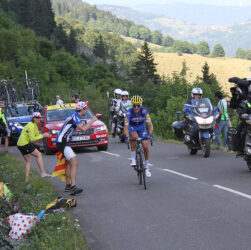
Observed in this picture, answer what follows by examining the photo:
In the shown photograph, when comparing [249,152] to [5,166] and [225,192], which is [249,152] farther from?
[5,166]

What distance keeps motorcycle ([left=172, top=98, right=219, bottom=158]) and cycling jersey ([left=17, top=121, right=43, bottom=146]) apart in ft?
17.1

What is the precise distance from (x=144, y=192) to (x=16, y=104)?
17711mm

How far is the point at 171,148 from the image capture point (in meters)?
18.8

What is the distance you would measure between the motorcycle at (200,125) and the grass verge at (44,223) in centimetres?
544

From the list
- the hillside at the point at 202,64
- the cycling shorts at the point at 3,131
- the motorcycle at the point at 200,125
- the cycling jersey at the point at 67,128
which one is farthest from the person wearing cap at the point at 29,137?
the hillside at the point at 202,64

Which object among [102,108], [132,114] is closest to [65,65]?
[102,108]

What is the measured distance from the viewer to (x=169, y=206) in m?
8.02

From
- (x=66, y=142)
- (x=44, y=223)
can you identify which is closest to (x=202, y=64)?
(x=66, y=142)

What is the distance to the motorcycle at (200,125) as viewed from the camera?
1464 centimetres

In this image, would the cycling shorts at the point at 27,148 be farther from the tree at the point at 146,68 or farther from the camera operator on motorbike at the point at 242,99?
the tree at the point at 146,68

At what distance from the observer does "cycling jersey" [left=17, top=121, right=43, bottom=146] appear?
36.5 feet

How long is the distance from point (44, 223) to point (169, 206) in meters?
2.16

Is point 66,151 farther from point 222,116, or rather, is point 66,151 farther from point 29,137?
point 222,116

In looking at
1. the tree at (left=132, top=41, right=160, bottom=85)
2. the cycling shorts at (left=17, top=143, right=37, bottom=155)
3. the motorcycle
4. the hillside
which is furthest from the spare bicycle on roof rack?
the hillside
